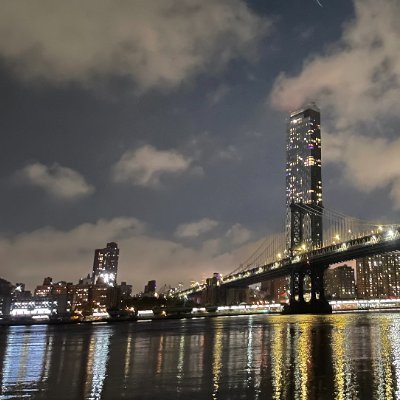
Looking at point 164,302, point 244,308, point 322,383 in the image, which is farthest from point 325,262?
point 322,383

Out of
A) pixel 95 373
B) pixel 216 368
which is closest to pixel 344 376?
pixel 216 368

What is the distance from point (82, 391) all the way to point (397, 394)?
1080cm

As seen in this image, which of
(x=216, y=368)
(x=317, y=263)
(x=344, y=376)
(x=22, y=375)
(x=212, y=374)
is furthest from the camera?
(x=317, y=263)

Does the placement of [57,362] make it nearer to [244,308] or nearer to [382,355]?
[382,355]

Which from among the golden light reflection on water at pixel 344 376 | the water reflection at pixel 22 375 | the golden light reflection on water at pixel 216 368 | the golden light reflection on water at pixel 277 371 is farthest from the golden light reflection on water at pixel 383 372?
the water reflection at pixel 22 375

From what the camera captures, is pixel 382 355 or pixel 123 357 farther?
pixel 123 357

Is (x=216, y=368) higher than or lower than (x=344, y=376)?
lower

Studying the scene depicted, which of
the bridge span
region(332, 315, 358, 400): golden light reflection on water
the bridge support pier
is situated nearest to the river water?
region(332, 315, 358, 400): golden light reflection on water

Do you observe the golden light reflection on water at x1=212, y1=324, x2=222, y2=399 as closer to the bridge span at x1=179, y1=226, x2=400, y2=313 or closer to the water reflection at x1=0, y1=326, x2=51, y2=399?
the water reflection at x1=0, y1=326, x2=51, y2=399

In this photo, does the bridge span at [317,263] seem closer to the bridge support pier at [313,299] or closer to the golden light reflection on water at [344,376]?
the bridge support pier at [313,299]

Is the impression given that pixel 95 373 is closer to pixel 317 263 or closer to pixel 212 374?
pixel 212 374

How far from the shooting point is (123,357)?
2659cm

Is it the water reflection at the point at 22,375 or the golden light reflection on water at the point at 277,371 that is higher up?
the golden light reflection on water at the point at 277,371

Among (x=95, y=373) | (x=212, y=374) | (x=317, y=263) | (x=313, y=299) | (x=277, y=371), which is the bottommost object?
(x=95, y=373)
